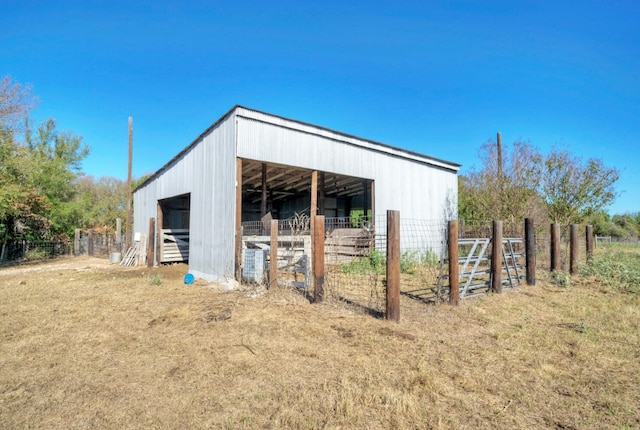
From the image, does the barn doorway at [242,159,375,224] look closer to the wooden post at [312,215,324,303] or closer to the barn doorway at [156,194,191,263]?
the barn doorway at [156,194,191,263]

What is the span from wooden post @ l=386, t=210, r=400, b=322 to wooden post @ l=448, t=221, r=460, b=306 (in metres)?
1.46

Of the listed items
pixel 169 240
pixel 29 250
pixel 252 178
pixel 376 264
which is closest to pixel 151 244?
pixel 169 240

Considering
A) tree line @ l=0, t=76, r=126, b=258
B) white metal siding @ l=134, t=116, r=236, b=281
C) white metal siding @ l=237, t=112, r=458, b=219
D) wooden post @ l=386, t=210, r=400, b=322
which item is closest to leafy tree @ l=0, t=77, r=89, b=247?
tree line @ l=0, t=76, r=126, b=258

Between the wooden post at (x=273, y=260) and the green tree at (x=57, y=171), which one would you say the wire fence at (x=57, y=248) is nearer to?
the green tree at (x=57, y=171)

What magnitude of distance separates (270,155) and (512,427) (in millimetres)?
8386

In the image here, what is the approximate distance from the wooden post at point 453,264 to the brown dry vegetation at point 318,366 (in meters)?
0.25

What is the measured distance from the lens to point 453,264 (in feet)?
19.2

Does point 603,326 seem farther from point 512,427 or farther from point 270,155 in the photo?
point 270,155

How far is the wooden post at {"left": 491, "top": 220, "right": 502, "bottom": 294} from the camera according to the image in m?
6.89

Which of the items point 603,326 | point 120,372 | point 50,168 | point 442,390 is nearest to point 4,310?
point 120,372

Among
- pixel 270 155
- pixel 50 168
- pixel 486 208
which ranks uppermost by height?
pixel 50 168

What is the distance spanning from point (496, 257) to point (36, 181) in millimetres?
23133

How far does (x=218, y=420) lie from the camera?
2.47 m

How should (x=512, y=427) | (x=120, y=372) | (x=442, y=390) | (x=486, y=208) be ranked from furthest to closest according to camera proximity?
(x=486, y=208) → (x=120, y=372) → (x=442, y=390) → (x=512, y=427)
